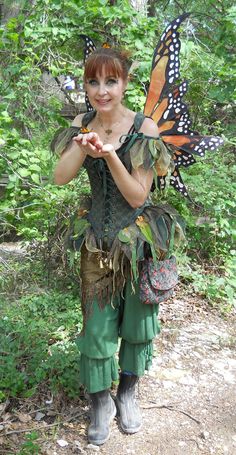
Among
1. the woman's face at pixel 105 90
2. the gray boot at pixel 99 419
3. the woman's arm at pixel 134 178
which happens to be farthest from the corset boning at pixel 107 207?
the gray boot at pixel 99 419

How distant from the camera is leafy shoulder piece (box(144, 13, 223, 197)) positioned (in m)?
2.02

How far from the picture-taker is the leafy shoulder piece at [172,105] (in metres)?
2.02

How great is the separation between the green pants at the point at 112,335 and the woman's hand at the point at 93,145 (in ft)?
2.27

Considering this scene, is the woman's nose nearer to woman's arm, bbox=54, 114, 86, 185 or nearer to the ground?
woman's arm, bbox=54, 114, 86, 185

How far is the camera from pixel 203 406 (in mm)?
2541

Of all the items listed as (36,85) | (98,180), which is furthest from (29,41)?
(98,180)

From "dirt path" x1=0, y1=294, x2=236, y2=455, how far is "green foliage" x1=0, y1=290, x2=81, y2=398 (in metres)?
0.21

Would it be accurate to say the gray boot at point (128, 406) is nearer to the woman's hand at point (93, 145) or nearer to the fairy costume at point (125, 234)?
the fairy costume at point (125, 234)

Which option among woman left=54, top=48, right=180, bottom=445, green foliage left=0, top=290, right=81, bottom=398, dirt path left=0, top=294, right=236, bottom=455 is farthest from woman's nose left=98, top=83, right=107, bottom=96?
dirt path left=0, top=294, right=236, bottom=455

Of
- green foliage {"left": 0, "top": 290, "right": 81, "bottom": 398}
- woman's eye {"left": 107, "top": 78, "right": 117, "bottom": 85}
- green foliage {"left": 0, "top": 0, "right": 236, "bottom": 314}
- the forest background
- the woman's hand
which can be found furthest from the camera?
green foliage {"left": 0, "top": 0, "right": 236, "bottom": 314}

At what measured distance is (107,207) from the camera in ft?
6.58

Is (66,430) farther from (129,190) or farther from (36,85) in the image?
(36,85)

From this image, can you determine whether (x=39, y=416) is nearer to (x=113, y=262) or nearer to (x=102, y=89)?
(x=113, y=262)

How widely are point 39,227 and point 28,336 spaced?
39.6 inches
